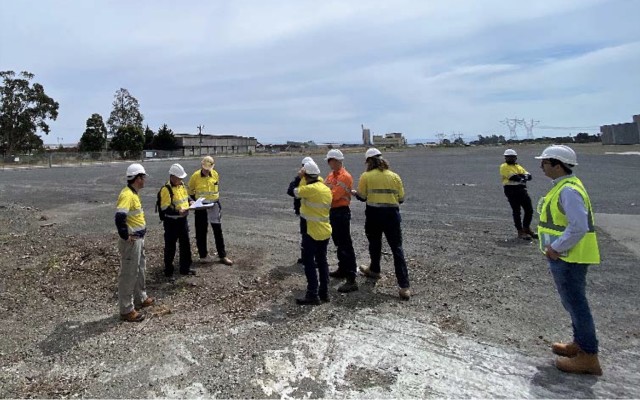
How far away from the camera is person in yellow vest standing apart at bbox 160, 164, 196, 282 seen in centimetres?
685

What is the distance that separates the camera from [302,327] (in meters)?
5.11

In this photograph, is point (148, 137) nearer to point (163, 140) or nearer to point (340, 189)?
point (163, 140)

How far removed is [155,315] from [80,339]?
35.1 inches

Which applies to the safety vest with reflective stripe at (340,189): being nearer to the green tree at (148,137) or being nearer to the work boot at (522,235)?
the work boot at (522,235)


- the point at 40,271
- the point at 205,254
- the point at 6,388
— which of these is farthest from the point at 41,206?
the point at 6,388

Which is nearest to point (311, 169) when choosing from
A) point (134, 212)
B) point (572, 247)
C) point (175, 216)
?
point (134, 212)

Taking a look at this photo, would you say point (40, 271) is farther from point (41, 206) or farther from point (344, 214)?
point (41, 206)

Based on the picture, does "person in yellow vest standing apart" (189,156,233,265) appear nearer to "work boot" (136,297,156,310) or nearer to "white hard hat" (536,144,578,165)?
"work boot" (136,297,156,310)

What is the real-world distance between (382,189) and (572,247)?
280 cm

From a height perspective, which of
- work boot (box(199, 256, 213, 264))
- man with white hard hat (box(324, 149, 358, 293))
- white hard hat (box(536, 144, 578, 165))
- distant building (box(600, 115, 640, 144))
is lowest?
work boot (box(199, 256, 213, 264))

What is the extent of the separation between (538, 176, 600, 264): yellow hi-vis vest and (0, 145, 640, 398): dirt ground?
110 cm

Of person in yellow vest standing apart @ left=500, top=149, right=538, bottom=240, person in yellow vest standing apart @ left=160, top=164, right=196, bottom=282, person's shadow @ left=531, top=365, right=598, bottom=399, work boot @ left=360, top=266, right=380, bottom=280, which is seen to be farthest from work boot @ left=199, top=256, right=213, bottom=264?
person in yellow vest standing apart @ left=500, top=149, right=538, bottom=240

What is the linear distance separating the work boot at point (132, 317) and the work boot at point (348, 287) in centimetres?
270

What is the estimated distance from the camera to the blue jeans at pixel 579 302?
156 inches
